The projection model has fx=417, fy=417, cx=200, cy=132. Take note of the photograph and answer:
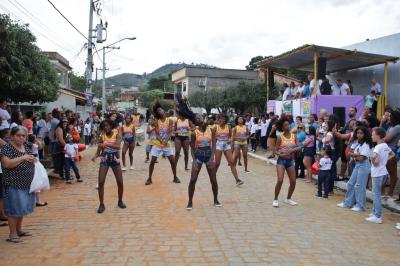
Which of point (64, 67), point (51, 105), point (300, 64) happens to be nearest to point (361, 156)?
point (300, 64)

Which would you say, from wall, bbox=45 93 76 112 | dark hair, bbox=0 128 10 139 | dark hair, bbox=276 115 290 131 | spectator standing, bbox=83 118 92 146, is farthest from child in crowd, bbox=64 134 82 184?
wall, bbox=45 93 76 112

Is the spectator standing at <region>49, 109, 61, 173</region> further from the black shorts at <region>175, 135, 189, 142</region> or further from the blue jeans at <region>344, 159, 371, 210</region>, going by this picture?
the blue jeans at <region>344, 159, 371, 210</region>

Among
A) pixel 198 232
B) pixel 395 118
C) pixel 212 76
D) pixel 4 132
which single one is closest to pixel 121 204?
pixel 198 232

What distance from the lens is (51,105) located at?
91.0 ft

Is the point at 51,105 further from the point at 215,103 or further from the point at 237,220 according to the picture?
the point at 237,220

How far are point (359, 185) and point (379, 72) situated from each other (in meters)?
11.6

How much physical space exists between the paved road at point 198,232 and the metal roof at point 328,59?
811cm

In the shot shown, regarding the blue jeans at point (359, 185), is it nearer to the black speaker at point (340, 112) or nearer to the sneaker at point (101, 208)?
the sneaker at point (101, 208)

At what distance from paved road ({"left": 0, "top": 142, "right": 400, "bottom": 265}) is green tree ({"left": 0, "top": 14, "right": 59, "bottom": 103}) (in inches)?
154

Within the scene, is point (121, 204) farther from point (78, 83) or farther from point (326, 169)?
point (78, 83)

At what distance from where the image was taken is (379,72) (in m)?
17.9

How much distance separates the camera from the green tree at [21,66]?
10.5 meters

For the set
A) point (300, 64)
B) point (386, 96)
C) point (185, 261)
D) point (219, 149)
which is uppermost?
point (300, 64)

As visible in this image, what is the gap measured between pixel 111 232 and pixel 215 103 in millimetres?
31083
